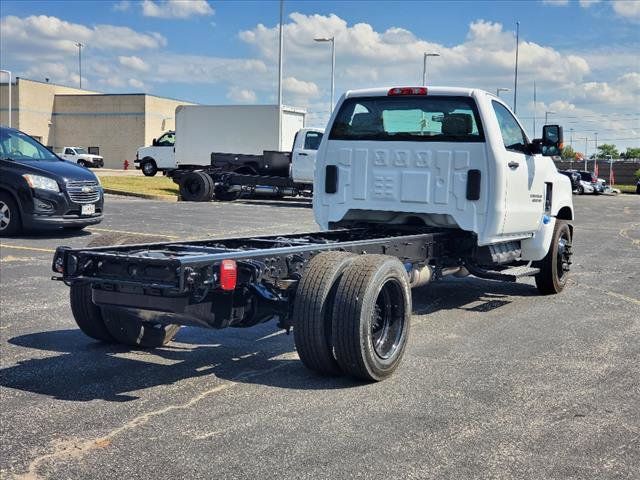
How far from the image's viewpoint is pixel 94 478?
3.54 metres

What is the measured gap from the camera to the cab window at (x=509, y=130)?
748cm

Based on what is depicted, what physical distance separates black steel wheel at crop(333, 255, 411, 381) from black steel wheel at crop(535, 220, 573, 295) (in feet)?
12.2

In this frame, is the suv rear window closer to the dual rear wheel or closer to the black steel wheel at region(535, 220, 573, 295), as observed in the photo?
the black steel wheel at region(535, 220, 573, 295)

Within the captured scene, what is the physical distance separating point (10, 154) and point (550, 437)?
11100 mm

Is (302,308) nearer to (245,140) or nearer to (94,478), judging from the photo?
(94,478)

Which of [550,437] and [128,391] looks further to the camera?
[128,391]

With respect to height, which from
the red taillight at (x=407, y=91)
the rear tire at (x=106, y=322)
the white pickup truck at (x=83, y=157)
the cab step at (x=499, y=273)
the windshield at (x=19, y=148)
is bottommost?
the rear tire at (x=106, y=322)

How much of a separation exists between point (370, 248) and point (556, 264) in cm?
367

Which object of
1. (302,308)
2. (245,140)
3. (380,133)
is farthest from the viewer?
(245,140)

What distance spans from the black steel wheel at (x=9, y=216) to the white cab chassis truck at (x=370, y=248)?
21.6ft

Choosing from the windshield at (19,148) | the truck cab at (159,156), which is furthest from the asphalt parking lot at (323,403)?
the truck cab at (159,156)

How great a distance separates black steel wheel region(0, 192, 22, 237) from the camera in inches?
481

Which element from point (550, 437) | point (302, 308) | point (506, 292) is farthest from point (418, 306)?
point (550, 437)

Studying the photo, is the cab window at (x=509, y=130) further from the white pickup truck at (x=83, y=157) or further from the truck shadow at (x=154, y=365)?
the white pickup truck at (x=83, y=157)
